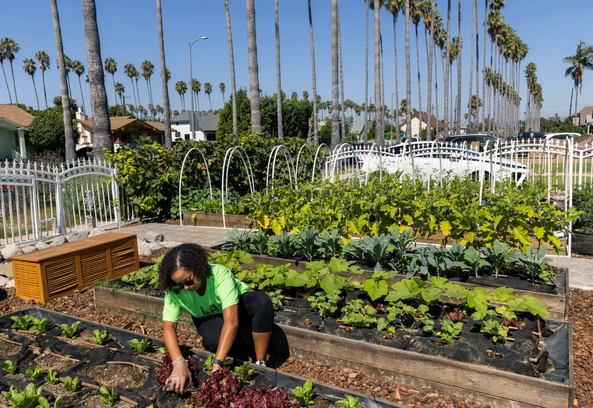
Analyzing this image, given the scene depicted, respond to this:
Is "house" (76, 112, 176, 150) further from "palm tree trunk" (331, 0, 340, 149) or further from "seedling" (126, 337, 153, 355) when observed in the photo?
"seedling" (126, 337, 153, 355)

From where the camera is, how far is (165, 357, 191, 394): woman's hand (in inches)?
102

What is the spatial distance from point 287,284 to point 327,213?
210 centimetres

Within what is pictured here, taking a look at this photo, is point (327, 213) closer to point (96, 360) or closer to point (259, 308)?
point (259, 308)

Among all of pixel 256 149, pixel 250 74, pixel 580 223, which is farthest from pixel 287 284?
pixel 250 74

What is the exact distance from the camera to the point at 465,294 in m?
Answer: 3.32

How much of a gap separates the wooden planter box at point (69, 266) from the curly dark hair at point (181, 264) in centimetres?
275

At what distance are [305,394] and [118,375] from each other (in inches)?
54.1

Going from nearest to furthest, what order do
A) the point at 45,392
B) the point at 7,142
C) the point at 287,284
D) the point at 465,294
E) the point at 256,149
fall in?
the point at 45,392
the point at 465,294
the point at 287,284
the point at 256,149
the point at 7,142

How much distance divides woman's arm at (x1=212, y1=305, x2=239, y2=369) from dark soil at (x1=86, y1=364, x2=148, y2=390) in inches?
24.0

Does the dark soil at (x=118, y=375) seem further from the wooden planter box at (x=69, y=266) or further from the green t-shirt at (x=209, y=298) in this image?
the wooden planter box at (x=69, y=266)

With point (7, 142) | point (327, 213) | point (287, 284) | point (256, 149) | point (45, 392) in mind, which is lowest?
point (45, 392)

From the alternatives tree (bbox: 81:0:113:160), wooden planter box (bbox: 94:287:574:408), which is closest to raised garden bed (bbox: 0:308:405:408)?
wooden planter box (bbox: 94:287:574:408)

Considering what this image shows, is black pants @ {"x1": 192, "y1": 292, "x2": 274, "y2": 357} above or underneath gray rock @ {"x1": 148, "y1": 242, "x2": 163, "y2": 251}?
above

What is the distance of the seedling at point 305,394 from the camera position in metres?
2.48
